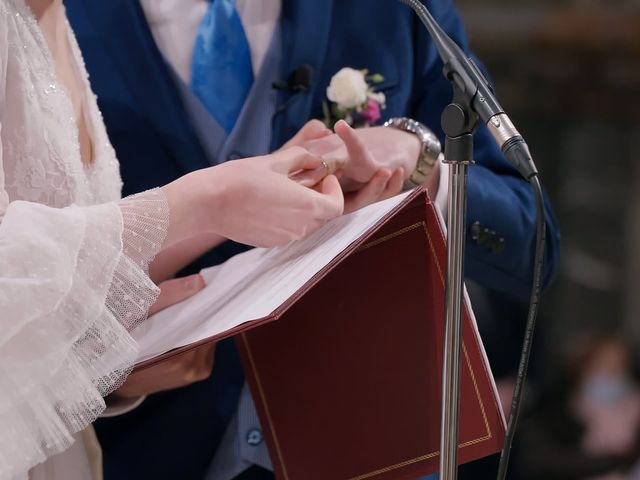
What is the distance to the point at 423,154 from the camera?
1.60 m

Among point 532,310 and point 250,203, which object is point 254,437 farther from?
point 532,310

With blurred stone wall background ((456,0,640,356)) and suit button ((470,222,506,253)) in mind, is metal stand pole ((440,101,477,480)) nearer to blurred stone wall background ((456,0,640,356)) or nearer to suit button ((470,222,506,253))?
suit button ((470,222,506,253))

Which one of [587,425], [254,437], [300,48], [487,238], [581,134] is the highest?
[300,48]

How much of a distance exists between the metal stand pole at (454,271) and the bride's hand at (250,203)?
0.20 metres

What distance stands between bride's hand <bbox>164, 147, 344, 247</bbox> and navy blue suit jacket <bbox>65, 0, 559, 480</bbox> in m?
0.41

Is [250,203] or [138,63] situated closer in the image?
[250,203]

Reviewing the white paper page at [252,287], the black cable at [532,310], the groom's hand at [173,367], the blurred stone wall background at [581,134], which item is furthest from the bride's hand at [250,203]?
the blurred stone wall background at [581,134]

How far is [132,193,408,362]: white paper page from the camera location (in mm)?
1192

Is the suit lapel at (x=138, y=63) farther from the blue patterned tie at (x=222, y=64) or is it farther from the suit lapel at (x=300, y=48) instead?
the suit lapel at (x=300, y=48)

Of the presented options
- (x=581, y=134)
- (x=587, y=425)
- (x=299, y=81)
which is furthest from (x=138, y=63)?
(x=581, y=134)

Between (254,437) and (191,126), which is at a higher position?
(191,126)

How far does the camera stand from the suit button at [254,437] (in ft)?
5.47

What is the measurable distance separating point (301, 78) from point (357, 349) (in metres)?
0.53

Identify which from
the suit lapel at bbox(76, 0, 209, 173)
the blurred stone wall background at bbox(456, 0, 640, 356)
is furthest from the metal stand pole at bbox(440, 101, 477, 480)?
the blurred stone wall background at bbox(456, 0, 640, 356)
